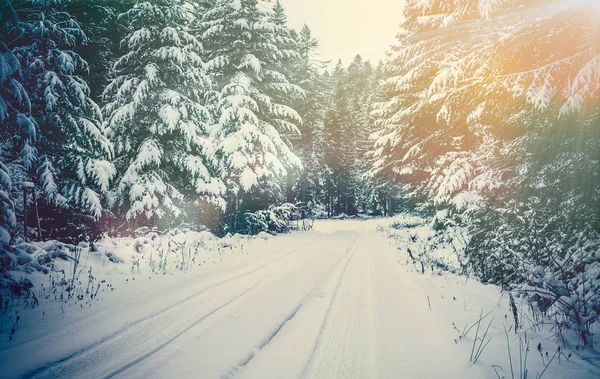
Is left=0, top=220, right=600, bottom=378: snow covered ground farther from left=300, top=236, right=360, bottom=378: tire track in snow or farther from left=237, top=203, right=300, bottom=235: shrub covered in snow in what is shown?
left=237, top=203, right=300, bottom=235: shrub covered in snow

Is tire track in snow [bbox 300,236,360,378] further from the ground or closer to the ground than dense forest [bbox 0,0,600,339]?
closer to the ground

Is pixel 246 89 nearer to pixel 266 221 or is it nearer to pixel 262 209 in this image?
pixel 262 209

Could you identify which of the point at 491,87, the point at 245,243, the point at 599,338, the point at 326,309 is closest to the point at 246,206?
the point at 245,243

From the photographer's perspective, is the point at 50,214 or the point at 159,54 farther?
the point at 159,54

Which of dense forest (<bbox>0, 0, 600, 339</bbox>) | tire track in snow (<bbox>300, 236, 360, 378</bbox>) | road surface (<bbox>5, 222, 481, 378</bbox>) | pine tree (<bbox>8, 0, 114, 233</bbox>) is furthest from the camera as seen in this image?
pine tree (<bbox>8, 0, 114, 233</bbox>)

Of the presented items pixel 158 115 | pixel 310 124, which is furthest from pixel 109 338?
pixel 310 124

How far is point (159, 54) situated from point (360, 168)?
38.3 meters

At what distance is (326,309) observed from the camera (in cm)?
466

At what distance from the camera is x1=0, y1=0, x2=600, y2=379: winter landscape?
3.37 m

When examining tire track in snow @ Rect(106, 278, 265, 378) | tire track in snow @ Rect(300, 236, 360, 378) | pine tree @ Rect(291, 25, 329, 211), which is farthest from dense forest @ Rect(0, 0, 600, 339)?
pine tree @ Rect(291, 25, 329, 211)

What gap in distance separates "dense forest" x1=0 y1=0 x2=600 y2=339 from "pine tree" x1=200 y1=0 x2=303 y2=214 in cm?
8

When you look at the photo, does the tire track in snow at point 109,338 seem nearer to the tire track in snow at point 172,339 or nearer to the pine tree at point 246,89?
the tire track in snow at point 172,339

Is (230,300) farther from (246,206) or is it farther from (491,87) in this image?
(246,206)

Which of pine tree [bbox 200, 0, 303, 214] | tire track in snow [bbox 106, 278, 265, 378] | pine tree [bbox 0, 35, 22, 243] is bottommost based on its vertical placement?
tire track in snow [bbox 106, 278, 265, 378]
